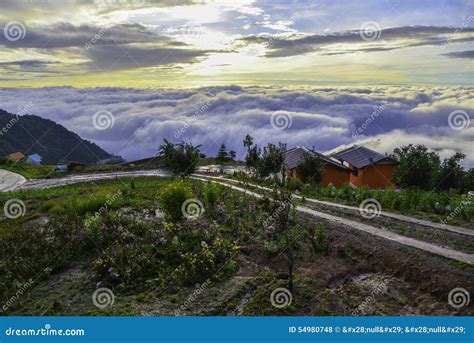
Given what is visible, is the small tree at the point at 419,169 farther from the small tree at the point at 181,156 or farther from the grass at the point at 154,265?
the grass at the point at 154,265

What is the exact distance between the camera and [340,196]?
79.4 ft

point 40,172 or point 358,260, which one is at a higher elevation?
point 358,260

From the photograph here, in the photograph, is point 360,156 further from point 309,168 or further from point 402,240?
point 402,240

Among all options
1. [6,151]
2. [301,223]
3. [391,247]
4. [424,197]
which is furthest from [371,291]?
[6,151]

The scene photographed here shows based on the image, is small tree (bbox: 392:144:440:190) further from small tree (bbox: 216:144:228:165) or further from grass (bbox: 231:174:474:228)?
small tree (bbox: 216:144:228:165)

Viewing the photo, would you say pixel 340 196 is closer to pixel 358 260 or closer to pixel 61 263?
pixel 358 260

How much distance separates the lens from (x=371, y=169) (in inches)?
1720

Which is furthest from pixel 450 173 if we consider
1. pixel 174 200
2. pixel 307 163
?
pixel 174 200

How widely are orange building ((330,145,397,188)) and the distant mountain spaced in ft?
338

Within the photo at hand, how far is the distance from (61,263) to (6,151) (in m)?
103

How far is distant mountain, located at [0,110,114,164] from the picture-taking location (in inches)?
5303

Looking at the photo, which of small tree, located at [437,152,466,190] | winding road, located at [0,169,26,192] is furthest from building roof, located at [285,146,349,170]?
winding road, located at [0,169,26,192]

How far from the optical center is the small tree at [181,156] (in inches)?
1126

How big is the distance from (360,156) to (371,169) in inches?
108
